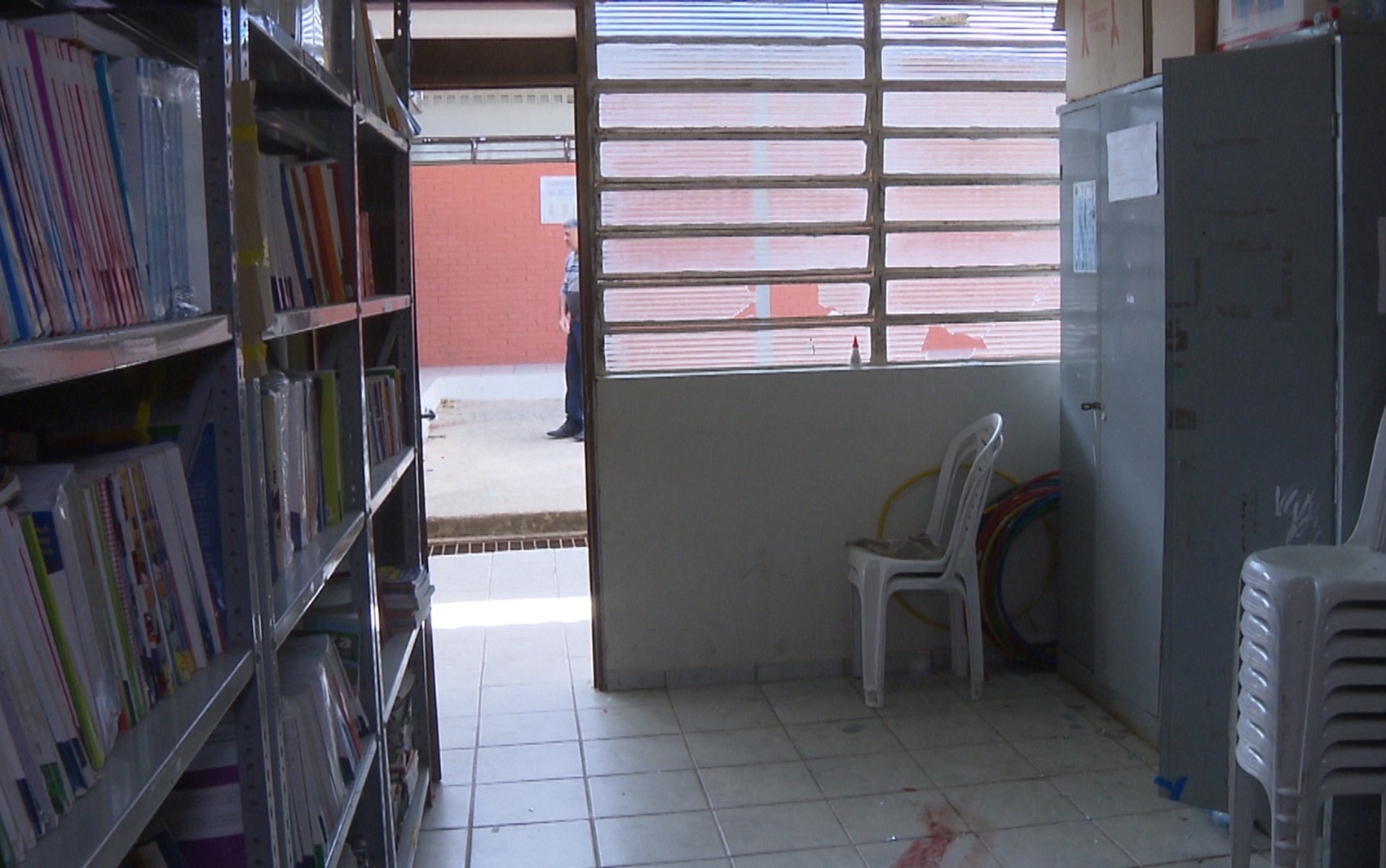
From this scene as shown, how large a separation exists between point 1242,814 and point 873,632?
146cm

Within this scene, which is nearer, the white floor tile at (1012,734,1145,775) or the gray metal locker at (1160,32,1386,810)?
the gray metal locker at (1160,32,1386,810)

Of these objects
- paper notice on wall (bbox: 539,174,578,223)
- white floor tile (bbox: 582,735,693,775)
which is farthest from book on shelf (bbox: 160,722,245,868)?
paper notice on wall (bbox: 539,174,578,223)

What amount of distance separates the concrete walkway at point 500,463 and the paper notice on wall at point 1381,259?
3472 mm

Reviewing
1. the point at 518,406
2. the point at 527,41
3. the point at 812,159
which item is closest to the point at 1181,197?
the point at 812,159

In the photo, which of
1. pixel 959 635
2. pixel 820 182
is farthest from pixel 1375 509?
pixel 820 182

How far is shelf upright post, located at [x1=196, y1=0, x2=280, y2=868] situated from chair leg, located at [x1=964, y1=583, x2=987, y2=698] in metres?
2.92

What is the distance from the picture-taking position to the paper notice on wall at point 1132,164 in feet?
11.0

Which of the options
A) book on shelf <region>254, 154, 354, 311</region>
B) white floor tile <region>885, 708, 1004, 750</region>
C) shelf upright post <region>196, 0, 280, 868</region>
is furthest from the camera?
white floor tile <region>885, 708, 1004, 750</region>

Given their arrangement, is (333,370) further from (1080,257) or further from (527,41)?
(1080,257)

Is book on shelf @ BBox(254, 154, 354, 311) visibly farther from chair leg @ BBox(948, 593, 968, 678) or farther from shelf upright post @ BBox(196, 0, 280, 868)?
chair leg @ BBox(948, 593, 968, 678)

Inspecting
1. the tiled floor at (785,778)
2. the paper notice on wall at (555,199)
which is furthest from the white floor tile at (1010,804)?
the paper notice on wall at (555,199)

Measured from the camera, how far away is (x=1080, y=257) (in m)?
3.90

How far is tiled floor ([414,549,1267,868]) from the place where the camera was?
3.05 metres

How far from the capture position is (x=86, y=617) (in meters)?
1.16
